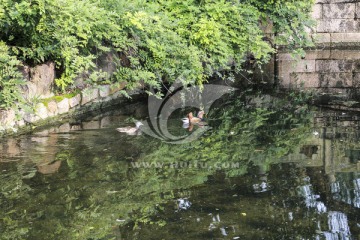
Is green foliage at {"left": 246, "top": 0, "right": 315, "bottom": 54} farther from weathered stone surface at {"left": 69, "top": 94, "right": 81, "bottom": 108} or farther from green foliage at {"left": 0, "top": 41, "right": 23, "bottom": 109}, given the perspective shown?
green foliage at {"left": 0, "top": 41, "right": 23, "bottom": 109}

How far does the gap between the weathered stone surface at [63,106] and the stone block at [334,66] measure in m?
8.27

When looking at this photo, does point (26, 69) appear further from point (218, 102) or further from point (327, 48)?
point (327, 48)

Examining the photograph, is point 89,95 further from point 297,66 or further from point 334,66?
point 334,66

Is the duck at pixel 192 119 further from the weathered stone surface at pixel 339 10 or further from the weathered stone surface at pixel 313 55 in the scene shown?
the weathered stone surface at pixel 339 10

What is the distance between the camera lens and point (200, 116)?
10.2 metres

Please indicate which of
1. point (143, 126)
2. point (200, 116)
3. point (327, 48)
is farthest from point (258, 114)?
point (327, 48)

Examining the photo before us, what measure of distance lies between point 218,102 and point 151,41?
Result: 2.34 m

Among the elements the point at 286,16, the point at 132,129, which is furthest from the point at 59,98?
the point at 286,16

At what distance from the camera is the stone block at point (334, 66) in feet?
52.7

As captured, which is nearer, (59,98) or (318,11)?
(59,98)

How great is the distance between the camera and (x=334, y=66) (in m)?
16.6

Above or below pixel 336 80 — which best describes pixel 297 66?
above

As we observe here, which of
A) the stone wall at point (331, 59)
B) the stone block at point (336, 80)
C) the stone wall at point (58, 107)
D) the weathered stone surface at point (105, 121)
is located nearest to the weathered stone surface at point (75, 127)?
the weathered stone surface at point (105, 121)

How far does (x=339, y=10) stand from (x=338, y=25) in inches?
21.3
